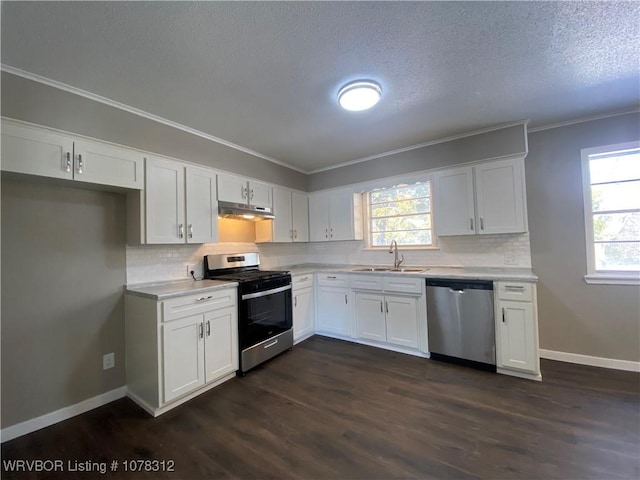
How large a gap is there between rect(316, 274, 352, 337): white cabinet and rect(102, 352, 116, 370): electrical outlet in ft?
7.95

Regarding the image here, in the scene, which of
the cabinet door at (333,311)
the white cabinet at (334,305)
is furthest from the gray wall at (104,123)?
the cabinet door at (333,311)

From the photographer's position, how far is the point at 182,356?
2326 millimetres

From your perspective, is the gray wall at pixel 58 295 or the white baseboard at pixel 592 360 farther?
the white baseboard at pixel 592 360

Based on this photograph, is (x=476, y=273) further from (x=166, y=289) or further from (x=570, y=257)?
(x=166, y=289)

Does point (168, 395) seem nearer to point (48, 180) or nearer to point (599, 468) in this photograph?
point (48, 180)

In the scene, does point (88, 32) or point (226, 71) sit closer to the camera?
point (88, 32)

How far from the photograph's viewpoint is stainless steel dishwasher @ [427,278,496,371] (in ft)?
9.07

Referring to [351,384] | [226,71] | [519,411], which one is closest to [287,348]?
[351,384]

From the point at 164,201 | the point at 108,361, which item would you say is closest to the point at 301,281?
the point at 164,201

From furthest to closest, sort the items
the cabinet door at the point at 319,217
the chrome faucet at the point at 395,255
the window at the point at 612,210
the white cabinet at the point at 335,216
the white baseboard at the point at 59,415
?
the cabinet door at the point at 319,217
the white cabinet at the point at 335,216
the chrome faucet at the point at 395,255
the window at the point at 612,210
the white baseboard at the point at 59,415

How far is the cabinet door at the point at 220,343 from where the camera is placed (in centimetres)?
253

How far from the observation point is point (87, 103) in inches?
85.6

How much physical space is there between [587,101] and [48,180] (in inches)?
188

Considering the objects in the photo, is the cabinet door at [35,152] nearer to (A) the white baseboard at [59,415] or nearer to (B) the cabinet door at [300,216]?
(A) the white baseboard at [59,415]
